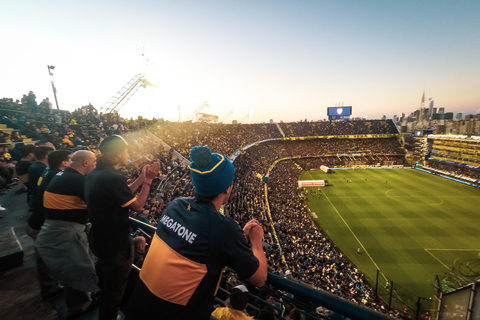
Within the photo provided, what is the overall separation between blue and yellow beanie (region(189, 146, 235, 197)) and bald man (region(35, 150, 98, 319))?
1.86 metres

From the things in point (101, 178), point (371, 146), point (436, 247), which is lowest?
point (436, 247)

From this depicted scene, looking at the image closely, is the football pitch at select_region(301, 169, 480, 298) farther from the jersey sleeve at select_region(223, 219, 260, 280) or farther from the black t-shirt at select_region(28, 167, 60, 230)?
the black t-shirt at select_region(28, 167, 60, 230)

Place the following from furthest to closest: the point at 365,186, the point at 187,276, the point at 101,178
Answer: the point at 365,186
the point at 101,178
the point at 187,276

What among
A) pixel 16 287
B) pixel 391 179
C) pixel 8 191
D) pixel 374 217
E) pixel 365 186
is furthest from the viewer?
pixel 391 179

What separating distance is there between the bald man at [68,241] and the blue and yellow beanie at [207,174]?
6.11 feet

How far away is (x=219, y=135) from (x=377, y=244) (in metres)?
32.1

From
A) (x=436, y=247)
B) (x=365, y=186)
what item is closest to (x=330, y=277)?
Answer: (x=436, y=247)

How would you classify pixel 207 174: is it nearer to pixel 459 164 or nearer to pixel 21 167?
pixel 21 167

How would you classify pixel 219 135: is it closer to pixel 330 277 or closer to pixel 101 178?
pixel 330 277

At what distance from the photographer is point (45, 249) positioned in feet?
8.17

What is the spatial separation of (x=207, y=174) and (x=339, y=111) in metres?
75.2

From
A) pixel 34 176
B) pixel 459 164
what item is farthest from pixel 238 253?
pixel 459 164

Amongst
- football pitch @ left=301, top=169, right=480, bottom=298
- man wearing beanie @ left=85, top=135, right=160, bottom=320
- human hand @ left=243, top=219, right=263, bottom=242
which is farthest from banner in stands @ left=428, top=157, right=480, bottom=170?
man wearing beanie @ left=85, top=135, right=160, bottom=320

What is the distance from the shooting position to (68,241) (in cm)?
254
